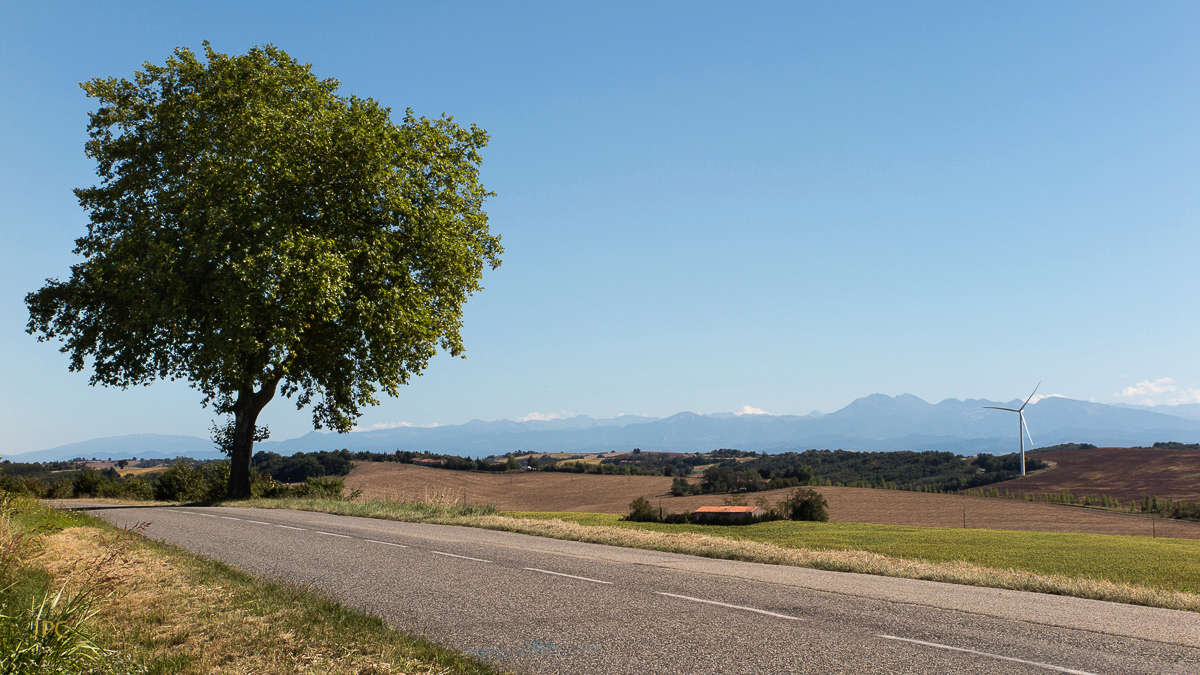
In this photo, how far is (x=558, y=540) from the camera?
63.1 ft

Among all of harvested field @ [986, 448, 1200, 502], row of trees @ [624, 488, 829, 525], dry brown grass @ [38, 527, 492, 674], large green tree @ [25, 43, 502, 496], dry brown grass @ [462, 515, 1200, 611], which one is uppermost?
large green tree @ [25, 43, 502, 496]

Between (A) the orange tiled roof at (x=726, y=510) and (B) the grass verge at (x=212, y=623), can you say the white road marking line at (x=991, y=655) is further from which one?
(A) the orange tiled roof at (x=726, y=510)

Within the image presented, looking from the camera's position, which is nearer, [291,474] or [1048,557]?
[1048,557]

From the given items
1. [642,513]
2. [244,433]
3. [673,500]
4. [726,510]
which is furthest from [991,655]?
[673,500]

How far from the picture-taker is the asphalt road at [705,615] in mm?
7492

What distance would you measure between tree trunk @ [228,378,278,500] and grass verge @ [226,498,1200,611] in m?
2.97

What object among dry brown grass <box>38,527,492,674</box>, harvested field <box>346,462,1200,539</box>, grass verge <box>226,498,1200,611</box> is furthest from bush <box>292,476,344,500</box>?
dry brown grass <box>38,527,492,674</box>

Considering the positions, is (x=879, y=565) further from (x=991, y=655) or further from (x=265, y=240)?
(x=265, y=240)

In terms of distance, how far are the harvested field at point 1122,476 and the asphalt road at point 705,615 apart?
48891 millimetres

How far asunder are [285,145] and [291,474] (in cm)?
4916

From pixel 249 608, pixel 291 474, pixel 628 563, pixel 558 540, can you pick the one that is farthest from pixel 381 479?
pixel 249 608

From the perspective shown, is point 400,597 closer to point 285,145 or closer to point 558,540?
point 558,540

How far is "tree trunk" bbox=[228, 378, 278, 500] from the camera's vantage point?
33416mm

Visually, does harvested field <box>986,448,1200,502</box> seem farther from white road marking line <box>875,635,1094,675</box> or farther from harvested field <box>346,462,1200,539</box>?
white road marking line <box>875,635,1094,675</box>
